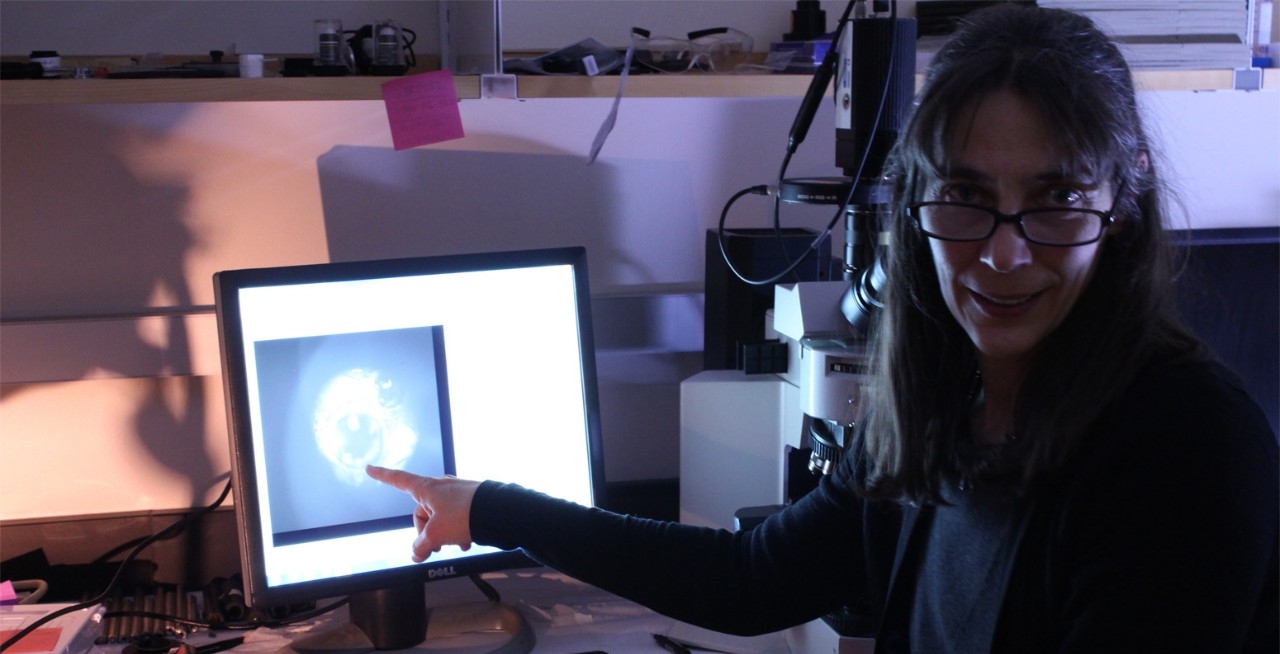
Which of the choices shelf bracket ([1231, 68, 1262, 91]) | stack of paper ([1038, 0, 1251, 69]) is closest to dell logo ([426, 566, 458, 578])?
stack of paper ([1038, 0, 1251, 69])

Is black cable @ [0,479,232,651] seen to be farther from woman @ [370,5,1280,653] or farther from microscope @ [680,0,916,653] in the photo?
microscope @ [680,0,916,653]

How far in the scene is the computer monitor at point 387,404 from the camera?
116 cm

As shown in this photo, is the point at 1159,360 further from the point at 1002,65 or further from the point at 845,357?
the point at 845,357

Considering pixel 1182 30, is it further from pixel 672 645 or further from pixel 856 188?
pixel 672 645

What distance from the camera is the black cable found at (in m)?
1.18

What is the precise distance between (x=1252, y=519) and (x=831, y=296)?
0.56 metres

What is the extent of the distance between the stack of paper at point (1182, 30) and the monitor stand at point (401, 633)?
3.65 ft

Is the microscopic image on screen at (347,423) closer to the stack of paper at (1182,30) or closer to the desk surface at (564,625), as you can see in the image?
the desk surface at (564,625)

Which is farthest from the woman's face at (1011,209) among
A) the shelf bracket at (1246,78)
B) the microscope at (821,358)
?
the shelf bracket at (1246,78)

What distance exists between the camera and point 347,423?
1183 mm

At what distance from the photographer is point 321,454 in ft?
3.87

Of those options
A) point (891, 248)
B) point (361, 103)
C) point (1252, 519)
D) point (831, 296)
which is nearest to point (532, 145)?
point (361, 103)

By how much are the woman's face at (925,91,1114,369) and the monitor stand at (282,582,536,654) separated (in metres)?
0.71

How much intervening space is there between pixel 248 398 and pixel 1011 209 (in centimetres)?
81
